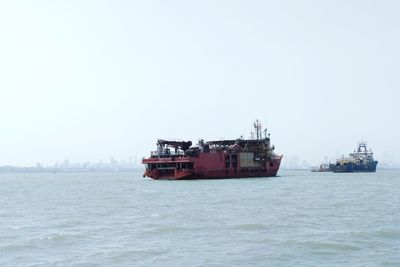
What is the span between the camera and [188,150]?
328ft

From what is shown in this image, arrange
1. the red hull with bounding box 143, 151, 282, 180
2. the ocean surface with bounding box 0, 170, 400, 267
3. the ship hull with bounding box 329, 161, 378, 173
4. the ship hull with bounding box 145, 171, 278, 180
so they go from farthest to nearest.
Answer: the ship hull with bounding box 329, 161, 378, 173, the ship hull with bounding box 145, 171, 278, 180, the red hull with bounding box 143, 151, 282, 180, the ocean surface with bounding box 0, 170, 400, 267

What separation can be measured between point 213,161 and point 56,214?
57.4 metres

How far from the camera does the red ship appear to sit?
10025 cm

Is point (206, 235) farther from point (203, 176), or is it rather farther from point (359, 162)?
point (359, 162)

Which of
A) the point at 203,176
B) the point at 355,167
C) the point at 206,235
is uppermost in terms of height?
the point at 355,167

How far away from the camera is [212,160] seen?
338 ft

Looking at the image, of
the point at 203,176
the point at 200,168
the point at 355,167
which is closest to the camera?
the point at 200,168

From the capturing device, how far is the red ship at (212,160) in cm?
10025

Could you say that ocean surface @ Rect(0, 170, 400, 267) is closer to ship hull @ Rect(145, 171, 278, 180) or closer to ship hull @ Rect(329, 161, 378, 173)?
ship hull @ Rect(145, 171, 278, 180)

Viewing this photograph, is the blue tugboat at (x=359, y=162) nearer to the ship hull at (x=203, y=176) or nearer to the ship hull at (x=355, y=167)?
the ship hull at (x=355, y=167)

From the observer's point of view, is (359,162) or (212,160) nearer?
(212,160)

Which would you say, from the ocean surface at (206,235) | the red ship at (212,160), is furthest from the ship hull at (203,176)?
the ocean surface at (206,235)

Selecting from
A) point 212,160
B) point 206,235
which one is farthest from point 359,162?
point 206,235

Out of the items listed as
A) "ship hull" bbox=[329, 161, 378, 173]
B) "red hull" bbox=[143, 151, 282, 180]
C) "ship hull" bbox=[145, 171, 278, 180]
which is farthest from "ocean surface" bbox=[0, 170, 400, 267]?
"ship hull" bbox=[329, 161, 378, 173]
